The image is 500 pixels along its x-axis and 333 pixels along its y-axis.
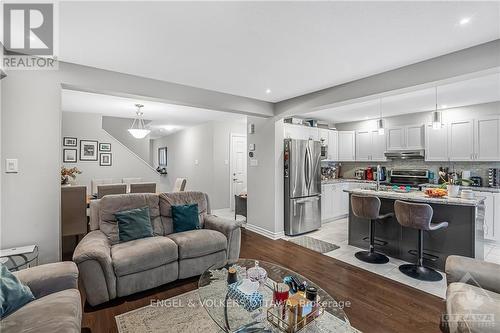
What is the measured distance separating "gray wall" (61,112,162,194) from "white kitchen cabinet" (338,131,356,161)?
206 inches

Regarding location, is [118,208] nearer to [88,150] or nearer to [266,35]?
[266,35]

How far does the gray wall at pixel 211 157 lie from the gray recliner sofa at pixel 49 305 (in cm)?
487

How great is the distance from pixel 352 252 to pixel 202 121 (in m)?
5.05

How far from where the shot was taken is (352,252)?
3.81 meters

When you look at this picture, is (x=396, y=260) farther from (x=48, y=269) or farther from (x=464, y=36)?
(x=48, y=269)

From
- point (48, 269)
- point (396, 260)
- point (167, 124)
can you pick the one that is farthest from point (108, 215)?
point (167, 124)

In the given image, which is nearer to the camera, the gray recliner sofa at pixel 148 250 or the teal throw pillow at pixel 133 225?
the gray recliner sofa at pixel 148 250

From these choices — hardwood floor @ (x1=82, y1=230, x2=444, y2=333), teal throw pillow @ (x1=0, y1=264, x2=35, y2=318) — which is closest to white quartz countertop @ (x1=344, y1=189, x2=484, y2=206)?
hardwood floor @ (x1=82, y1=230, x2=444, y2=333)

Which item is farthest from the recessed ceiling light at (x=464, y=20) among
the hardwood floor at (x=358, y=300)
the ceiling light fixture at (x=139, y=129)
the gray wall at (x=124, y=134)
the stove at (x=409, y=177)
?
the gray wall at (x=124, y=134)

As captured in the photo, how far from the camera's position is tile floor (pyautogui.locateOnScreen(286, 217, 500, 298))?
2787 mm

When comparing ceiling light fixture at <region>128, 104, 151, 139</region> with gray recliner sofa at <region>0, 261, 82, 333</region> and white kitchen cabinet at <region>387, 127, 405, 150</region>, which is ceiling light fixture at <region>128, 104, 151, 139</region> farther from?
white kitchen cabinet at <region>387, 127, 405, 150</region>

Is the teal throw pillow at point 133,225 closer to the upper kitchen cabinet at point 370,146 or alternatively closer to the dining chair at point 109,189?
the dining chair at point 109,189

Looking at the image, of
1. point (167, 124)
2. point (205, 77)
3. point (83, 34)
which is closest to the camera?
point (83, 34)

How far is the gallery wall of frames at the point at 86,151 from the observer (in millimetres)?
5711
